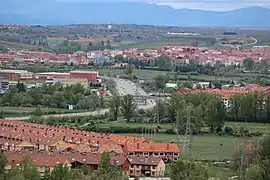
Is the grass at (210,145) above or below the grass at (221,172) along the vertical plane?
below

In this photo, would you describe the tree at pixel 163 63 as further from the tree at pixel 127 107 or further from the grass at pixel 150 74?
the tree at pixel 127 107

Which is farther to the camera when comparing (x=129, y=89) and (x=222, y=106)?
(x=129, y=89)

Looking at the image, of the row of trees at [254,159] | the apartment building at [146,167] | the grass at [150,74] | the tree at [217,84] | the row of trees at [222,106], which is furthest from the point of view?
→ the grass at [150,74]

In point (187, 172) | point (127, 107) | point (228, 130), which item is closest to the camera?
point (187, 172)

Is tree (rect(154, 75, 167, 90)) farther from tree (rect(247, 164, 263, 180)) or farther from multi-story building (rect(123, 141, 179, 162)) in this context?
tree (rect(247, 164, 263, 180))

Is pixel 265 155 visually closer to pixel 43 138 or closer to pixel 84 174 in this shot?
pixel 84 174

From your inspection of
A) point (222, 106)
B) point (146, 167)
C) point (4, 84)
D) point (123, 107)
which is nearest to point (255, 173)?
point (146, 167)

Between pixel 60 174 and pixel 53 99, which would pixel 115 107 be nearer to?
pixel 53 99

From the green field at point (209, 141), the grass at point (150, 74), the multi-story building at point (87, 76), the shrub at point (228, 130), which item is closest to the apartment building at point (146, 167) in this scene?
the green field at point (209, 141)

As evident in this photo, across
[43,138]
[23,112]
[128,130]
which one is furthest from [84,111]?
[43,138]
